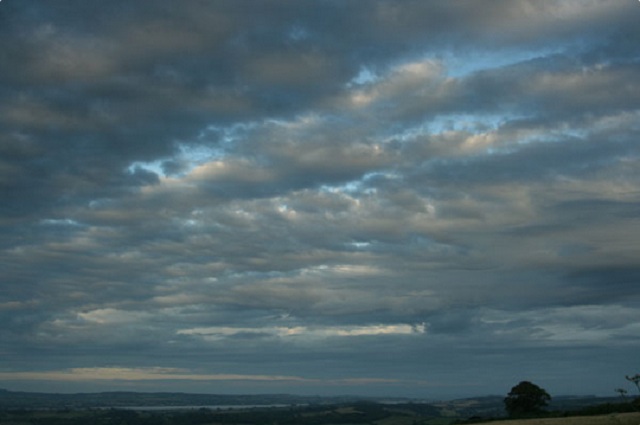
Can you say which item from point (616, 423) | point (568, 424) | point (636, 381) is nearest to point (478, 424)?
point (568, 424)

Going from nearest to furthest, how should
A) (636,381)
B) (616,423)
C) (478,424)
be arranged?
(616,423), (478,424), (636,381)

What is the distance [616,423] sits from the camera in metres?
77.2

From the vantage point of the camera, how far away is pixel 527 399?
476 ft

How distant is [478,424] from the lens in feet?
349

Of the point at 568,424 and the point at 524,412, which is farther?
the point at 524,412

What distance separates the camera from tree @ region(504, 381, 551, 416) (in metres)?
144

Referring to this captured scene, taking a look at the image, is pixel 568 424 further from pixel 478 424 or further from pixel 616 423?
pixel 478 424

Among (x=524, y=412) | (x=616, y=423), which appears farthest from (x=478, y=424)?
(x=524, y=412)

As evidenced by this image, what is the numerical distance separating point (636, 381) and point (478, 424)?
53.4 meters

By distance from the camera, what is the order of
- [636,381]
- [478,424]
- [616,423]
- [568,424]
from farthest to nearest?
[636,381] < [478,424] < [568,424] < [616,423]

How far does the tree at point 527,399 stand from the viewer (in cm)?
14438

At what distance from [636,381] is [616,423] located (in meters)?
71.1

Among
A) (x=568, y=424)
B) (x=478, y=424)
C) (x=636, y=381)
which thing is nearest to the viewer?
(x=568, y=424)

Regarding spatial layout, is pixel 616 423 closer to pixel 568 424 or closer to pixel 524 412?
pixel 568 424
